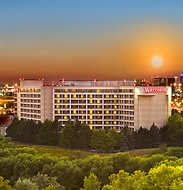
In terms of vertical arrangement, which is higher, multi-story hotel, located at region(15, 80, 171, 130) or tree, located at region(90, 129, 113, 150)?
multi-story hotel, located at region(15, 80, 171, 130)

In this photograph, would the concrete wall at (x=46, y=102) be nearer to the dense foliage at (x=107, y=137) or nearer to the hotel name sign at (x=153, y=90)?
the dense foliage at (x=107, y=137)

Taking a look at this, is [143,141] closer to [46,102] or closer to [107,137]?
[107,137]

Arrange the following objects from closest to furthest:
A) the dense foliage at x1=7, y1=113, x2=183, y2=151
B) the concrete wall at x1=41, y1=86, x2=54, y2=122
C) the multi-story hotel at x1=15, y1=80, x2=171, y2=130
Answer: the dense foliage at x1=7, y1=113, x2=183, y2=151 → the multi-story hotel at x1=15, y1=80, x2=171, y2=130 → the concrete wall at x1=41, y1=86, x2=54, y2=122

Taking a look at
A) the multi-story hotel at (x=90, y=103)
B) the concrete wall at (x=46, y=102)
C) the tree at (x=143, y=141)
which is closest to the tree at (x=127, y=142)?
the tree at (x=143, y=141)

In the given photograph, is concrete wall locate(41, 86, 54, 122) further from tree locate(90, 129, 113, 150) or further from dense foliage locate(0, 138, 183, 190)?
dense foliage locate(0, 138, 183, 190)

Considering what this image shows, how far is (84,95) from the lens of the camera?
128875 mm

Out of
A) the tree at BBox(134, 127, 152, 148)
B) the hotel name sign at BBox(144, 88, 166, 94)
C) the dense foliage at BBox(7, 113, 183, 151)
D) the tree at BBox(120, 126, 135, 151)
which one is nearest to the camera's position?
the tree at BBox(120, 126, 135, 151)

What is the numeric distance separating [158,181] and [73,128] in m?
67.2

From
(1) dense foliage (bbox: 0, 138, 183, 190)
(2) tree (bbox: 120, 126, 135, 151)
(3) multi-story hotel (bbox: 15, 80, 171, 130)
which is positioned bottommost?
(1) dense foliage (bbox: 0, 138, 183, 190)

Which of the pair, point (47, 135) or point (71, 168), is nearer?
point (71, 168)

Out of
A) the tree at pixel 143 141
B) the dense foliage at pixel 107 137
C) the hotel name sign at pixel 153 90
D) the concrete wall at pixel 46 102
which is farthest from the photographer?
the concrete wall at pixel 46 102

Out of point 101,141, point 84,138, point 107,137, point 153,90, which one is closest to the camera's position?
point 101,141

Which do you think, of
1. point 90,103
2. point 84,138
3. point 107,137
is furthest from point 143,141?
point 90,103

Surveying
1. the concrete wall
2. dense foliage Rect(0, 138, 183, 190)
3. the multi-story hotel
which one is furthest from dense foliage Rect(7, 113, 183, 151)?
dense foliage Rect(0, 138, 183, 190)
